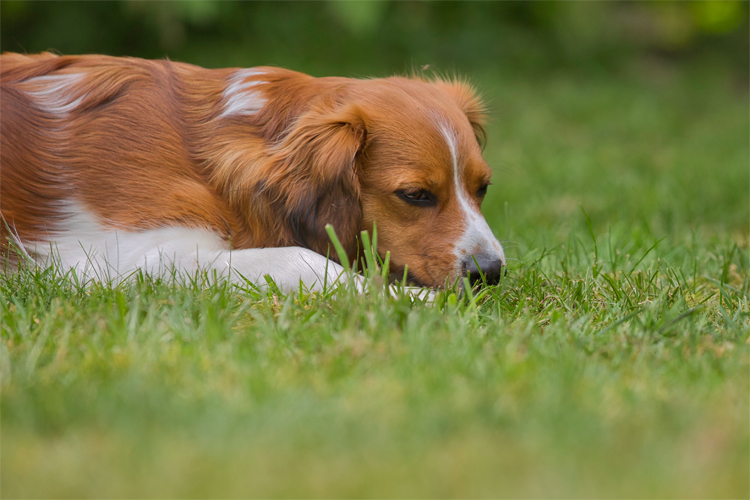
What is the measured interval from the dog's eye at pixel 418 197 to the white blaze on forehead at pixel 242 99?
30.4 inches

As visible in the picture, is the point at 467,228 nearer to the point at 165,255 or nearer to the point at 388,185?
the point at 388,185

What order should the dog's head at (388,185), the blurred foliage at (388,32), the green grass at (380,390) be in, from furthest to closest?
the blurred foliage at (388,32) → the dog's head at (388,185) → the green grass at (380,390)

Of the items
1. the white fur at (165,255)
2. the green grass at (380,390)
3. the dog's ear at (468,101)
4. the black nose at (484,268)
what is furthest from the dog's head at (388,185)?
the dog's ear at (468,101)

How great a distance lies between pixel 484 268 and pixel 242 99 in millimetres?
1323

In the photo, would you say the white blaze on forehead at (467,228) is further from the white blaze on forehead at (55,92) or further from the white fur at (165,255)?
the white blaze on forehead at (55,92)

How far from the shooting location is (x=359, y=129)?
3195 mm

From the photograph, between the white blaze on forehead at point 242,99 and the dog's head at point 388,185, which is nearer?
the dog's head at point 388,185

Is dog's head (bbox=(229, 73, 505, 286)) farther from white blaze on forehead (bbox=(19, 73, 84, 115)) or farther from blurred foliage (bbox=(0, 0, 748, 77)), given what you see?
blurred foliage (bbox=(0, 0, 748, 77))

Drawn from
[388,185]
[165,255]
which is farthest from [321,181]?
[165,255]

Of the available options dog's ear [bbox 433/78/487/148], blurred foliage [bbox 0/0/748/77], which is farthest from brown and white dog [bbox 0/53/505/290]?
blurred foliage [bbox 0/0/748/77]

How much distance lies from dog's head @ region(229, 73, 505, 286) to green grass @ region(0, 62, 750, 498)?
29 cm

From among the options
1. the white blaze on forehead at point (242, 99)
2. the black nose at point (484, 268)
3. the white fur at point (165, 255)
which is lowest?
the black nose at point (484, 268)

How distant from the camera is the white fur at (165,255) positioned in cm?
300

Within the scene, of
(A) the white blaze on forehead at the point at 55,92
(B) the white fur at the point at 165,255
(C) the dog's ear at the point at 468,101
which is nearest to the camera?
(B) the white fur at the point at 165,255
